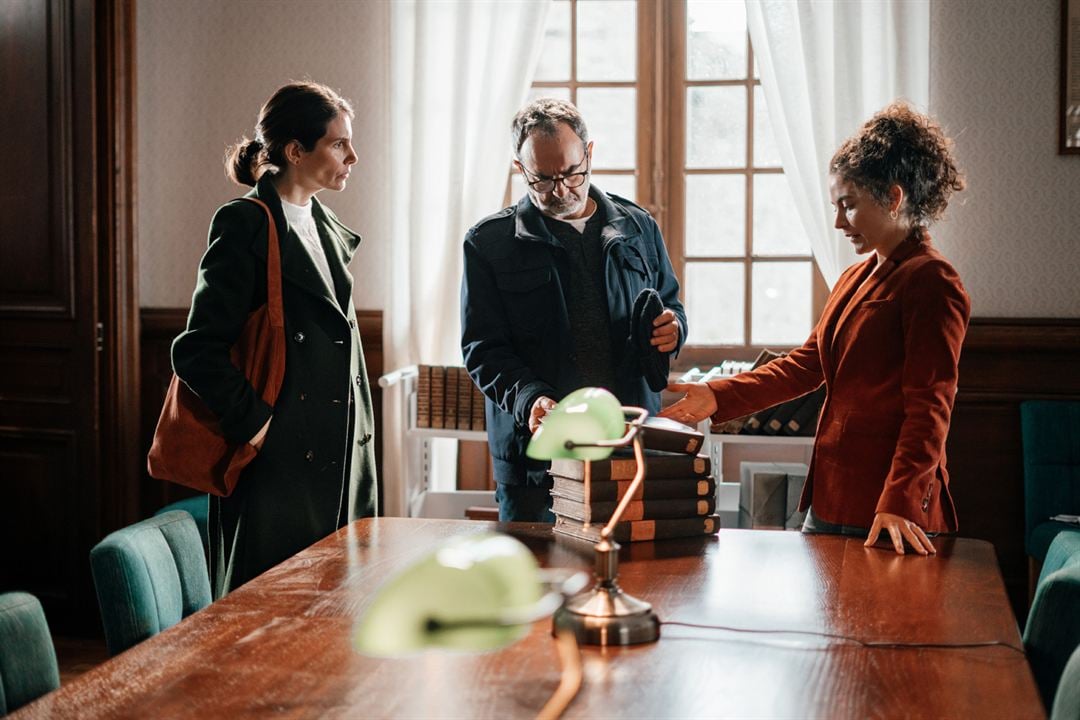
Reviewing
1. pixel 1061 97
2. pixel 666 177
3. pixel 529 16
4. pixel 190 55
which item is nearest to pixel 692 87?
pixel 666 177

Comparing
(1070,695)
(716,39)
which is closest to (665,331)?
(1070,695)

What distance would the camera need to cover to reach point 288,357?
274cm

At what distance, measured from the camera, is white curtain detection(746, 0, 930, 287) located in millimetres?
4348

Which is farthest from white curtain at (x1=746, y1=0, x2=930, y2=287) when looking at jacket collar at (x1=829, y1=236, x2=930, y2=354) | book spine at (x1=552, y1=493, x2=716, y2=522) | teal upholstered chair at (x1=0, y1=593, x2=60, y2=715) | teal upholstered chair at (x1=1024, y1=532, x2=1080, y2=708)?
teal upholstered chair at (x1=0, y1=593, x2=60, y2=715)

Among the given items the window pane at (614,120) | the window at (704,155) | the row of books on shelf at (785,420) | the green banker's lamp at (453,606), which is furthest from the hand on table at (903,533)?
the window pane at (614,120)

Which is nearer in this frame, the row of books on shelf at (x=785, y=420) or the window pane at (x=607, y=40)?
the row of books on shelf at (x=785, y=420)

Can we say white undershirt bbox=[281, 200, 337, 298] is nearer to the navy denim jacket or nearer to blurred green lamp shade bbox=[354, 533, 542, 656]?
the navy denim jacket

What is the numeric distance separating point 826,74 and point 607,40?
3.01ft

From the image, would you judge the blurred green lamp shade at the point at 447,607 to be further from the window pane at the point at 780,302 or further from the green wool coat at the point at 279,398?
the window pane at the point at 780,302

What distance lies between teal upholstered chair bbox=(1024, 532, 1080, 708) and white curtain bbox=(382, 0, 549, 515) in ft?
10.1

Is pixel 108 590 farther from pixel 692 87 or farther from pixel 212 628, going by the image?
pixel 692 87

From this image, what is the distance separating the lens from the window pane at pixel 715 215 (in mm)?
4734

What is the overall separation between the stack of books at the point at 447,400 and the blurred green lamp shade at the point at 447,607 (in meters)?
3.29

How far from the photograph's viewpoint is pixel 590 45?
4797 millimetres
